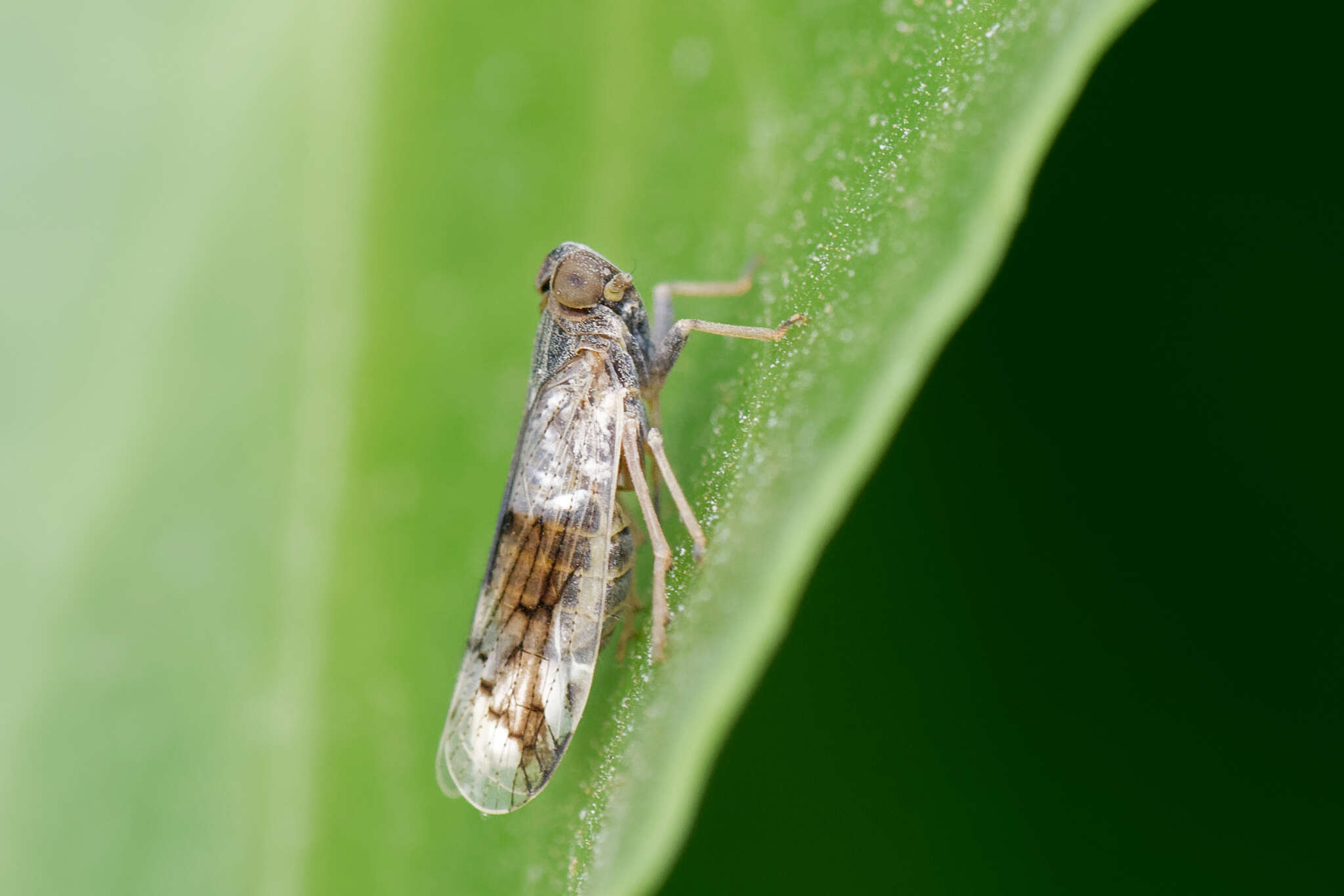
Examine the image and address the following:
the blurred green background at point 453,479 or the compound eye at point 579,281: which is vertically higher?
the compound eye at point 579,281

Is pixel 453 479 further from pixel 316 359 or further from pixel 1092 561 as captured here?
pixel 1092 561

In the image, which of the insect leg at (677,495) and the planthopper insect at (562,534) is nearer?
the insect leg at (677,495)

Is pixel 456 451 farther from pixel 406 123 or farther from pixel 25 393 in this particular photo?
pixel 25 393

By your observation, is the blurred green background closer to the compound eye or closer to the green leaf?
the green leaf

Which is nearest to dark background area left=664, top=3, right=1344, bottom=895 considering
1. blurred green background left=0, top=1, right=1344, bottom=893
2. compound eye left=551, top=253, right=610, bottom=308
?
blurred green background left=0, top=1, right=1344, bottom=893

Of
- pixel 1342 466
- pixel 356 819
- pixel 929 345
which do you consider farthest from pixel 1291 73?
pixel 356 819

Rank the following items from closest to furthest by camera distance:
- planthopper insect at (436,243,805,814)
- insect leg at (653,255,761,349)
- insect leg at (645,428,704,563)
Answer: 1. insect leg at (645,428,704,563)
2. insect leg at (653,255,761,349)
3. planthopper insect at (436,243,805,814)

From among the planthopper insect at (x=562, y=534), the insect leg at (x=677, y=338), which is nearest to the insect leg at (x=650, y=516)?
the planthopper insect at (x=562, y=534)

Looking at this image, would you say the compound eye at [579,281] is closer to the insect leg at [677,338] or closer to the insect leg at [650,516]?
the insect leg at [677,338]

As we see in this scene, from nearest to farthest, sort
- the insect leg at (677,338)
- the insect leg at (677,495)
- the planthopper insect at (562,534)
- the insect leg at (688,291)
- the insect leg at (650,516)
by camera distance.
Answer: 1. the insect leg at (677,495)
2. the insect leg at (688,291)
3. the planthopper insect at (562,534)
4. the insect leg at (677,338)
5. the insect leg at (650,516)
